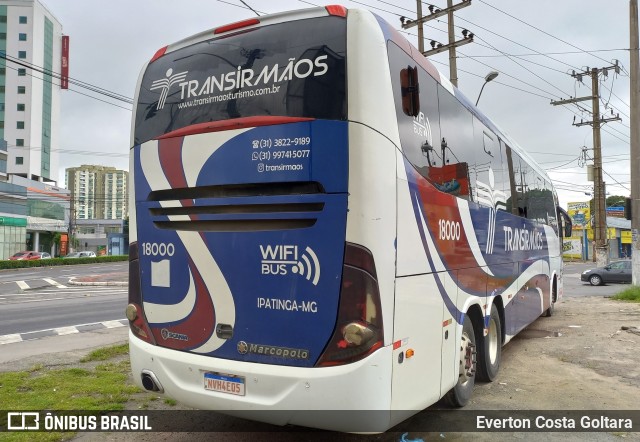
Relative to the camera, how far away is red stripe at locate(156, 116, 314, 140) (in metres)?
3.66

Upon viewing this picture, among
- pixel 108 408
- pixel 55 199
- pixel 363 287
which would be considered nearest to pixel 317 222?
pixel 363 287

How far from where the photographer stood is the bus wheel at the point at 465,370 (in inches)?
201

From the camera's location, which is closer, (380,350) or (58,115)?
(380,350)

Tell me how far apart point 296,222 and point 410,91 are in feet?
4.79

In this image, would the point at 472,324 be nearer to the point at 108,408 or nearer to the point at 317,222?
the point at 317,222

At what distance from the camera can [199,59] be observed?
4.32m

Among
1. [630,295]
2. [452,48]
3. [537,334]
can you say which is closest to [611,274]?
[630,295]

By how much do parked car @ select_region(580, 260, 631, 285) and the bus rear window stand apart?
27528mm

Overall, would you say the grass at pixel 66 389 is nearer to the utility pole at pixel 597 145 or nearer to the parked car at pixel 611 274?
the parked car at pixel 611 274

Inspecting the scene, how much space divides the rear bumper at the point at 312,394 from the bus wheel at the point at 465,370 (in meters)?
1.87

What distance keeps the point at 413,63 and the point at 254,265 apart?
222cm

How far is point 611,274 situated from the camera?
26203mm

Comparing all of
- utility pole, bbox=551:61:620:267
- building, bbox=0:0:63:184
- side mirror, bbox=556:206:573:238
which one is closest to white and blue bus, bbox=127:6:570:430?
side mirror, bbox=556:206:573:238

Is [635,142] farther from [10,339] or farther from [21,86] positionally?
[21,86]
